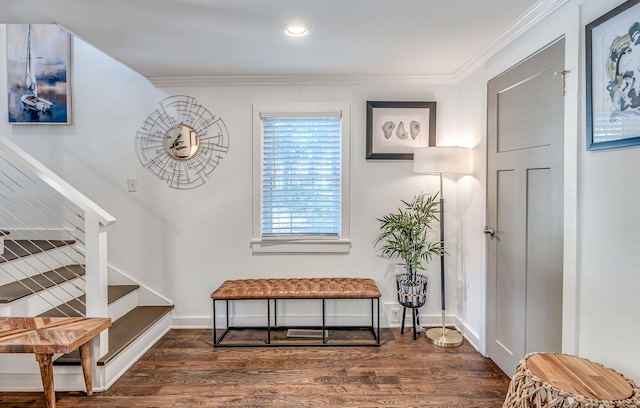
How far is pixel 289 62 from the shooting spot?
276cm

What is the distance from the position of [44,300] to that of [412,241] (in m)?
2.78

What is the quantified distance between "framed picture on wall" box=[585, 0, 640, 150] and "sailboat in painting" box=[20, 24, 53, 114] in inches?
159

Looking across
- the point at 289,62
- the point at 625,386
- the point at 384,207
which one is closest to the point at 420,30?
the point at 289,62

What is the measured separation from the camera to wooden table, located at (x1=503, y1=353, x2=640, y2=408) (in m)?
1.22

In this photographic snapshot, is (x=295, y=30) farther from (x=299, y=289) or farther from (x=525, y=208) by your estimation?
(x=299, y=289)

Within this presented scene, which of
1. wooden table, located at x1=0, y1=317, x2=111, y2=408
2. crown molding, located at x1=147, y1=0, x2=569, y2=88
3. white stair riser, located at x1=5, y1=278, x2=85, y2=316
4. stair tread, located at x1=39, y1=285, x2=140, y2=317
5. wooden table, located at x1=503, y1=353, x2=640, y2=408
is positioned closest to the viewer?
wooden table, located at x1=503, y1=353, x2=640, y2=408

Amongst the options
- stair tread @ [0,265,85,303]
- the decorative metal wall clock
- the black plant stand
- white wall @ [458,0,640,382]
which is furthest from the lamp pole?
stair tread @ [0,265,85,303]

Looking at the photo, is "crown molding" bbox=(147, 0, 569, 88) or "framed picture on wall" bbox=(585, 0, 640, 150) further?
"crown molding" bbox=(147, 0, 569, 88)

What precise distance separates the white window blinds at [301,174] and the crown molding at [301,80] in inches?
12.8

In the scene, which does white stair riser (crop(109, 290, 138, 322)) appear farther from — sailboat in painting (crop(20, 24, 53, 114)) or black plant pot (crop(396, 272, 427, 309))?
black plant pot (crop(396, 272, 427, 309))

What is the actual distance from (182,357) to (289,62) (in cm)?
243

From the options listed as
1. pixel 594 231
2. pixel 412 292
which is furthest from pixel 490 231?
pixel 594 231

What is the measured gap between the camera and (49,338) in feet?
6.14

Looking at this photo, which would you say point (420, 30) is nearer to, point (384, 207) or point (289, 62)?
point (289, 62)
